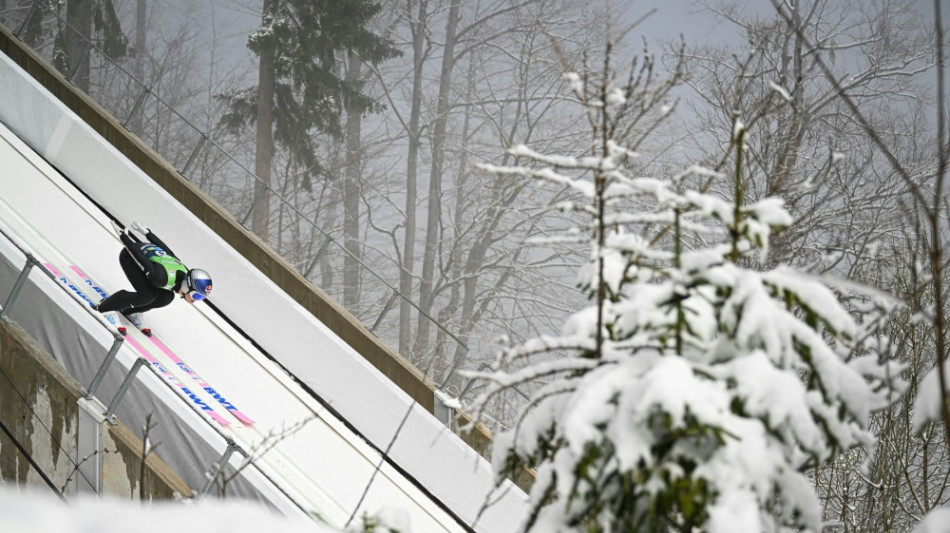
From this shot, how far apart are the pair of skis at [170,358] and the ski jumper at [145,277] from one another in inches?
7.7

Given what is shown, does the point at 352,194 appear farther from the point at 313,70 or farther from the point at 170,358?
the point at 170,358

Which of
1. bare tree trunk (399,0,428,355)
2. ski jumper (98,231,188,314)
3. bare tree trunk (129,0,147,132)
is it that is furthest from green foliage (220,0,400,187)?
ski jumper (98,231,188,314)

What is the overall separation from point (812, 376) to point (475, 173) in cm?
2063

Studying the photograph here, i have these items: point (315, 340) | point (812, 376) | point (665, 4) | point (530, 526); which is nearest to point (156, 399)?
point (315, 340)

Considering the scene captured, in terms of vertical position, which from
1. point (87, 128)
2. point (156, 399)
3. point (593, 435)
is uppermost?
point (87, 128)

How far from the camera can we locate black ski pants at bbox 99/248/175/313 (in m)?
7.71

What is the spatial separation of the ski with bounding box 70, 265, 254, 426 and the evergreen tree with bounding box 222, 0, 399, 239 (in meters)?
11.7

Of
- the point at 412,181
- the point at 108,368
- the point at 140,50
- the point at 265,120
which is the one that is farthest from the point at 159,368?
the point at 140,50

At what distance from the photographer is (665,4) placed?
126ft

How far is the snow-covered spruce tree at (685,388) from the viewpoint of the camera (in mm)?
1940

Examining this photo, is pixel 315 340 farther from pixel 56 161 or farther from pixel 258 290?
pixel 56 161

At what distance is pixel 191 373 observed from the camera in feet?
25.4

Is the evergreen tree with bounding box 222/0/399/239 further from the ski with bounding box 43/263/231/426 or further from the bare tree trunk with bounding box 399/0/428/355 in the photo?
the ski with bounding box 43/263/231/426

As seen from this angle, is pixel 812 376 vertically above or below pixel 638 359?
above
